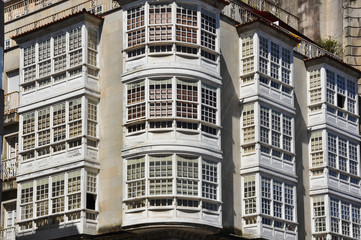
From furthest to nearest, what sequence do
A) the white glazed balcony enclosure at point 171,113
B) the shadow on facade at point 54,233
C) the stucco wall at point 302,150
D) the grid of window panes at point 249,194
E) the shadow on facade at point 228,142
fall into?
the stucco wall at point 302,150
the grid of window panes at point 249,194
the shadow on facade at point 228,142
the shadow on facade at point 54,233
the white glazed balcony enclosure at point 171,113

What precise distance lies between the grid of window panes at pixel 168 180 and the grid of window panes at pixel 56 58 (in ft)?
23.0

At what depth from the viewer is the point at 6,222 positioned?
199 feet

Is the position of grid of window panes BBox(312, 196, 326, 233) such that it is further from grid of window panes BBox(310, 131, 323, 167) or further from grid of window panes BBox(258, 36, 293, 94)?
grid of window panes BBox(258, 36, 293, 94)

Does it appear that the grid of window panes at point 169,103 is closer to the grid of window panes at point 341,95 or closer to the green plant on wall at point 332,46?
the grid of window panes at point 341,95

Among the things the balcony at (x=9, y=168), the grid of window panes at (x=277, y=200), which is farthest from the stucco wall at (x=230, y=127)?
the balcony at (x=9, y=168)

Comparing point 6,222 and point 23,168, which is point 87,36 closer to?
point 23,168

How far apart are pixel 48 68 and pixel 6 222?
9.56 m

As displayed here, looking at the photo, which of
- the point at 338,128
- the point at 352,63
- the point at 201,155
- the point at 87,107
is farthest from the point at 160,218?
the point at 352,63

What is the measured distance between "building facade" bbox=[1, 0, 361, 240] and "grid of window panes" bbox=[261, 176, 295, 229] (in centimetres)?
8

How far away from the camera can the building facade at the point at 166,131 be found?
53.6 meters

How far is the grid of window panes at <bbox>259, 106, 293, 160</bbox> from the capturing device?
57906 mm

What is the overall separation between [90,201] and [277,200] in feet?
34.4

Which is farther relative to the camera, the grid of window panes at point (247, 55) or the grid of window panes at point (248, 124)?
the grid of window panes at point (247, 55)

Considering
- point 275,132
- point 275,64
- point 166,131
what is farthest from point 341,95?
point 166,131
